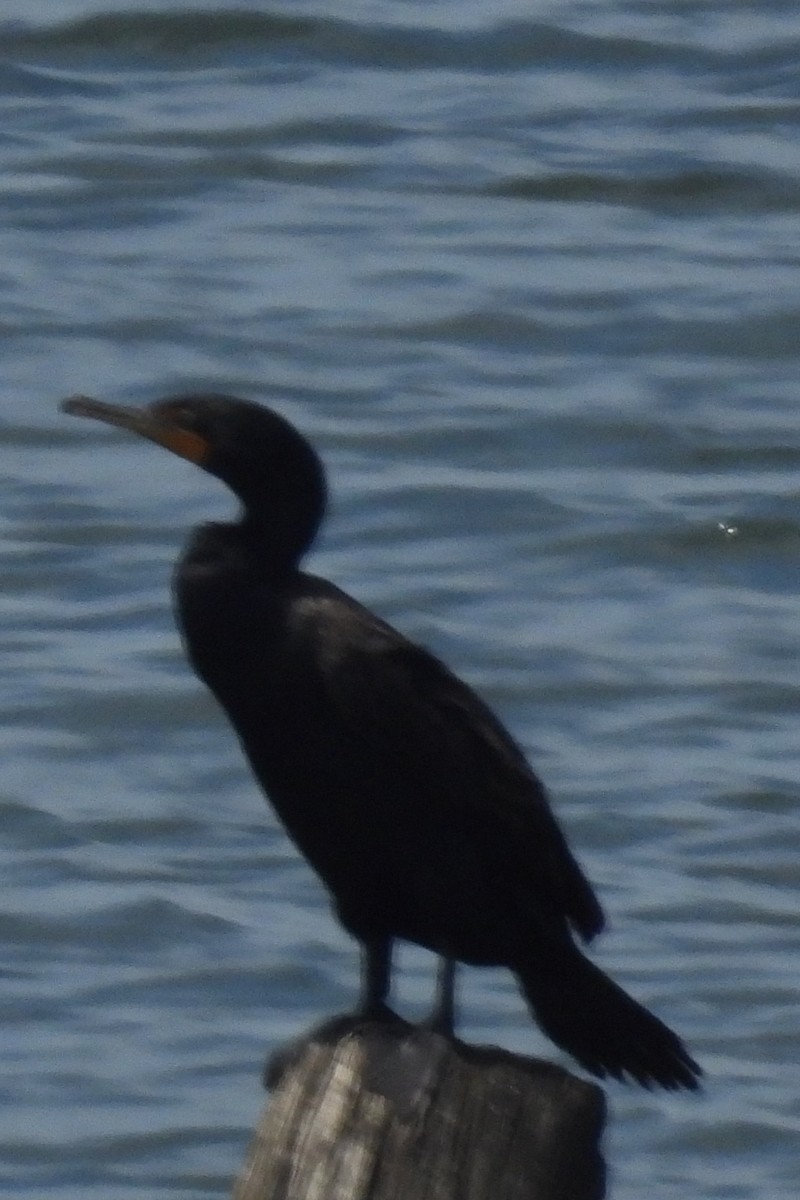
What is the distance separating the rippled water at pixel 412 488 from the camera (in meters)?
11.3

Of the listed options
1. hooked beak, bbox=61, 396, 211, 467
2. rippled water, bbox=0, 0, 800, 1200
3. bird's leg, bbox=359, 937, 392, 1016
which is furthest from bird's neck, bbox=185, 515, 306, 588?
rippled water, bbox=0, 0, 800, 1200

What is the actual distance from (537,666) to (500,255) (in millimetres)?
3579

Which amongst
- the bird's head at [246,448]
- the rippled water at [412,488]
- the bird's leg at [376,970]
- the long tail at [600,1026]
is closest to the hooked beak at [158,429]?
the bird's head at [246,448]

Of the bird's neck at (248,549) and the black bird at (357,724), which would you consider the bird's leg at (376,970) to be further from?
the bird's neck at (248,549)

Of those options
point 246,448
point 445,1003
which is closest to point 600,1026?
point 445,1003

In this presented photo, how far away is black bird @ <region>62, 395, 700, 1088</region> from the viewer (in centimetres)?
619

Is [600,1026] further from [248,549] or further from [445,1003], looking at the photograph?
[248,549]

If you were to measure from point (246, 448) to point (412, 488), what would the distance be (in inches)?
336

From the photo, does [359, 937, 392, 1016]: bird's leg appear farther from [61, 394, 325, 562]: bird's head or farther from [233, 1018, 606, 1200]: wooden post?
[233, 1018, 606, 1200]: wooden post

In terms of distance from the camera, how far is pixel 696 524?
1462 centimetres

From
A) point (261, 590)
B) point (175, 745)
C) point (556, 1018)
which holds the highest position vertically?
point (261, 590)

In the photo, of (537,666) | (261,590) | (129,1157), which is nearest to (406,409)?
(537,666)

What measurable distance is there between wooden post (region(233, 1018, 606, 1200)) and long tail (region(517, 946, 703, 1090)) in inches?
23.5

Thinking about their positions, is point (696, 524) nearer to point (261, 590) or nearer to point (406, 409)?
point (406, 409)
